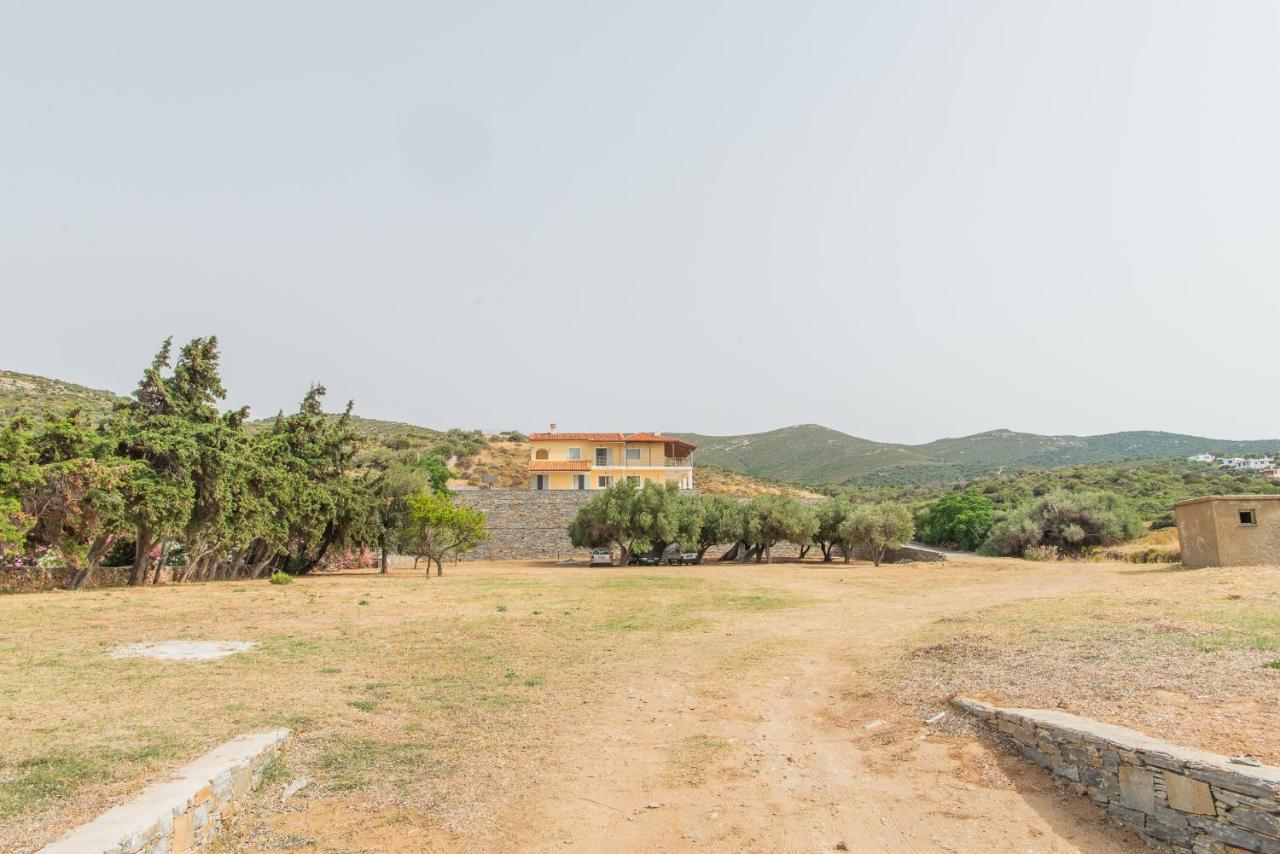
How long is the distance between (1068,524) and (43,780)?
46.4 m

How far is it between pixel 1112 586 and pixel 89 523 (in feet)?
102

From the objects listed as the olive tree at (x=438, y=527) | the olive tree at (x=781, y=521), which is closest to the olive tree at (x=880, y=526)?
the olive tree at (x=781, y=521)

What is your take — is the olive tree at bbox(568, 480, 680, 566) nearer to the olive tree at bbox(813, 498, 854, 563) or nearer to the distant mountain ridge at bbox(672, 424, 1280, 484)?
the olive tree at bbox(813, 498, 854, 563)

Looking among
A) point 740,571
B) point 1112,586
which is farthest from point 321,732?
point 740,571

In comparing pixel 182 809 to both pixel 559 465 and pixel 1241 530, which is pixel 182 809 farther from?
pixel 559 465

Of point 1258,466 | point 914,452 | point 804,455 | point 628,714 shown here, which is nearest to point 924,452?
point 914,452

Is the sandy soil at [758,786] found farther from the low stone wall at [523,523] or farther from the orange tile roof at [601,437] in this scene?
the orange tile roof at [601,437]

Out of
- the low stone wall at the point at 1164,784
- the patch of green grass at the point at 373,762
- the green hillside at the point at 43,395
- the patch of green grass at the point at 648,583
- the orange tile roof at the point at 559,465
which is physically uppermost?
the green hillside at the point at 43,395

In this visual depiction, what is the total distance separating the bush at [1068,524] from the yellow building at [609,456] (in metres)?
24.2

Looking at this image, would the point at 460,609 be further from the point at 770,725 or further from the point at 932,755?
the point at 932,755

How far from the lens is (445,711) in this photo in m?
10.1

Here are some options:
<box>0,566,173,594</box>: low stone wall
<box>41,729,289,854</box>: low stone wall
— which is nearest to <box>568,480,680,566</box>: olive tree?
<box>0,566,173,594</box>: low stone wall

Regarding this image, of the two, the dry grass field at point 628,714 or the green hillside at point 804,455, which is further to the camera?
the green hillside at point 804,455

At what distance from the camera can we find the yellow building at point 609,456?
59.0 metres
